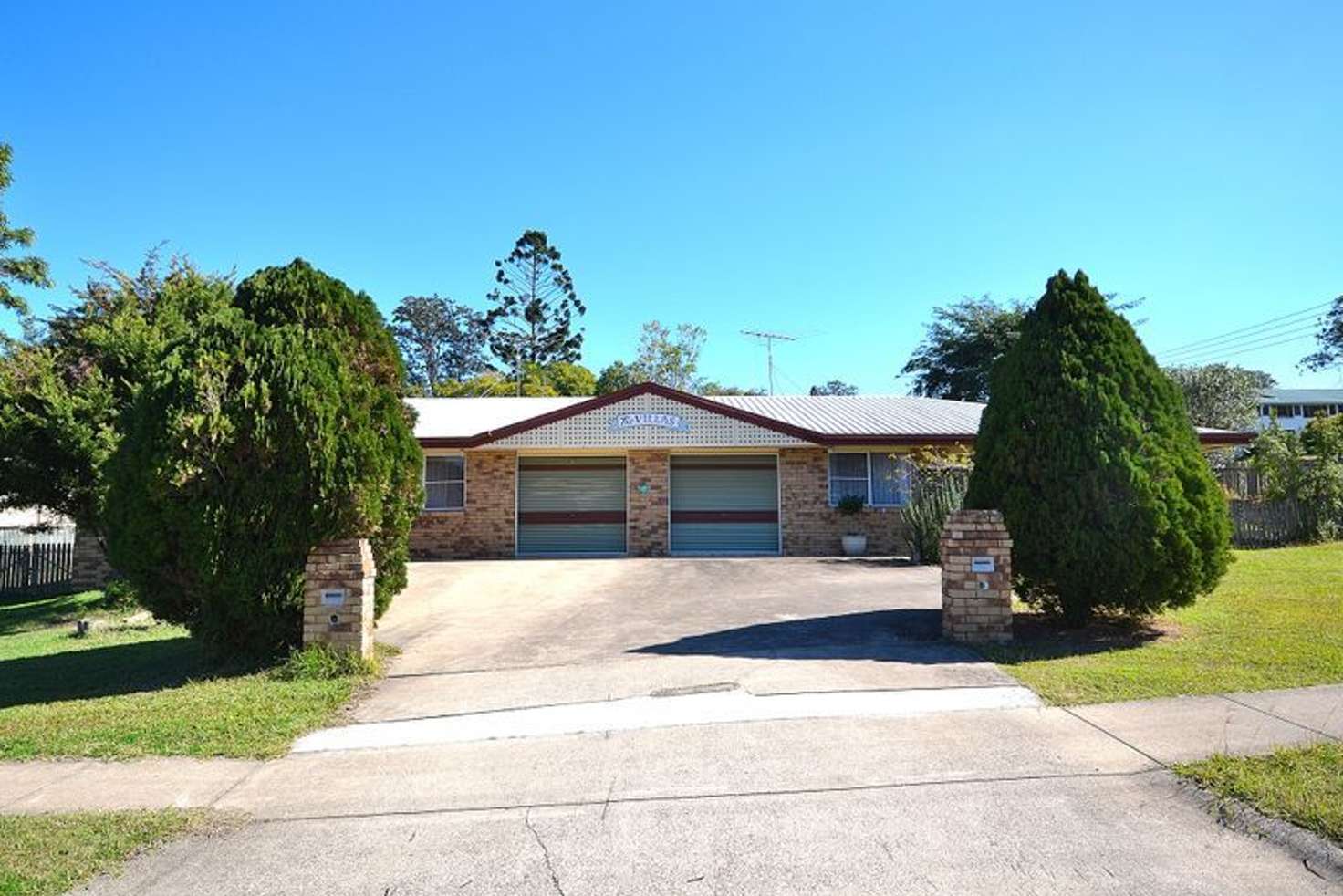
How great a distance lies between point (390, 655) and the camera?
8.02 meters

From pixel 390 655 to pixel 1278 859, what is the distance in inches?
275

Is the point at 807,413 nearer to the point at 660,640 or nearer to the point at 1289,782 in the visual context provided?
the point at 660,640

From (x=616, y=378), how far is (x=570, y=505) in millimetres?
30931

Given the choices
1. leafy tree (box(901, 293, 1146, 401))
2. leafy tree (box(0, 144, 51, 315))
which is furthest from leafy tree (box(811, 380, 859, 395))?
leafy tree (box(0, 144, 51, 315))

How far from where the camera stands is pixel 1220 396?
39.4m

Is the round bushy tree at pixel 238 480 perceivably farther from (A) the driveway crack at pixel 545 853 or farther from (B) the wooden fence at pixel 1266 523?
(B) the wooden fence at pixel 1266 523

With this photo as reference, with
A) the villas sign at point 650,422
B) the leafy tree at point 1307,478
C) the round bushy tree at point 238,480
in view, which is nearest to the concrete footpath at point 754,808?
the round bushy tree at point 238,480

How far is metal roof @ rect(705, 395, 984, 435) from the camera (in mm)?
19328

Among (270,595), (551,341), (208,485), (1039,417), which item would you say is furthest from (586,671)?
(551,341)

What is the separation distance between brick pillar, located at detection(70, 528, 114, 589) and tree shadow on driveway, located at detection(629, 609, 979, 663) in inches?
637

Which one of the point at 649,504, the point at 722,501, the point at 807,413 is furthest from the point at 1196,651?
the point at 807,413

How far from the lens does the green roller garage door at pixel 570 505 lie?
19.9m

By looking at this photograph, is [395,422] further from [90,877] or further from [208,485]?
[90,877]

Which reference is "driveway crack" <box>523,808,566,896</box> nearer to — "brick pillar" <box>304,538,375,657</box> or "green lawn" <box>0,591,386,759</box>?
"green lawn" <box>0,591,386,759</box>
